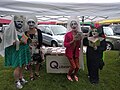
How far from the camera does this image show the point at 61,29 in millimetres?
16203

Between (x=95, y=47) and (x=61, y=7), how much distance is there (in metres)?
2.13

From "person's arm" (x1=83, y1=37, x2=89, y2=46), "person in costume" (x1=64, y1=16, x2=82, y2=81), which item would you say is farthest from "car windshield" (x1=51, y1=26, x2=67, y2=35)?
"person in costume" (x1=64, y1=16, x2=82, y2=81)

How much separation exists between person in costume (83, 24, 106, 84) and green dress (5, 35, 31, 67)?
173 cm

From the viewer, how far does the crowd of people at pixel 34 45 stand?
19.4 feet

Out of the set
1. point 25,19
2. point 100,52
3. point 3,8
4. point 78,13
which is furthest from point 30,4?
point 100,52

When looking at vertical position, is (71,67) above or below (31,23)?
below

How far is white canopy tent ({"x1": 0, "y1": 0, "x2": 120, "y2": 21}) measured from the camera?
15.3 feet

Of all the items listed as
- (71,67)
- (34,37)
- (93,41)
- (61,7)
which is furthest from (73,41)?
(61,7)

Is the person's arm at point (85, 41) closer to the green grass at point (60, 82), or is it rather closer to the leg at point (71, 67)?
the leg at point (71, 67)

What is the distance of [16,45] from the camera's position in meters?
5.80

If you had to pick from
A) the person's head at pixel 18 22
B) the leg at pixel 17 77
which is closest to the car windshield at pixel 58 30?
the leg at pixel 17 77

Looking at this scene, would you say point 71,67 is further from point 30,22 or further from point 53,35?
point 53,35

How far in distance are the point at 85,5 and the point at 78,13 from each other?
0.25 meters

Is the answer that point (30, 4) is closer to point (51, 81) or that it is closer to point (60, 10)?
point (60, 10)
